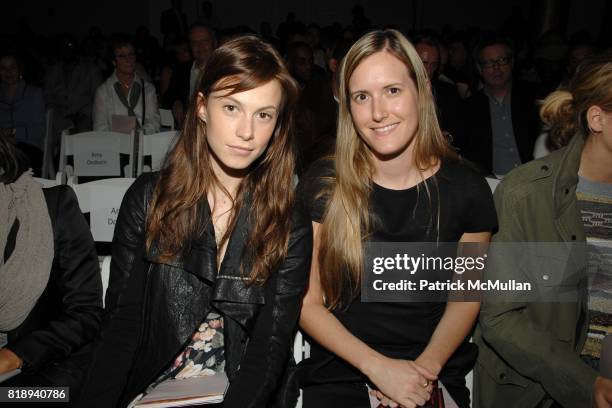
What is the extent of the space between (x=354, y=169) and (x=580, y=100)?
0.77 metres

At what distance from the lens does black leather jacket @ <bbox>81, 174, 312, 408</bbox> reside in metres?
1.44

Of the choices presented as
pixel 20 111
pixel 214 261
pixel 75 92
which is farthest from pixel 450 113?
pixel 75 92

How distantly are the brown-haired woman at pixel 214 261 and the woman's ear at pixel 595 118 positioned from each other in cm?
95

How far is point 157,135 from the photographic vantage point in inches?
152

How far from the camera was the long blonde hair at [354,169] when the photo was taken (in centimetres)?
157

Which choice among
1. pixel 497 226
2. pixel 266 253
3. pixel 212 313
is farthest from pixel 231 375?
pixel 497 226

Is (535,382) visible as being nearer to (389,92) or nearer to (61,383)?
(389,92)

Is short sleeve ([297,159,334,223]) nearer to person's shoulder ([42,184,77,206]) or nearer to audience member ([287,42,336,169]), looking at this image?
person's shoulder ([42,184,77,206])

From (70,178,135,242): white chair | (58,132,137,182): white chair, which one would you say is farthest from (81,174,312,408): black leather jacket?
(58,132,137,182): white chair

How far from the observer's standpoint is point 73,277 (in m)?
1.64

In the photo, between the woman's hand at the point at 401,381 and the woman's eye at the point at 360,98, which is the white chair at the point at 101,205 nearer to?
the woman's eye at the point at 360,98

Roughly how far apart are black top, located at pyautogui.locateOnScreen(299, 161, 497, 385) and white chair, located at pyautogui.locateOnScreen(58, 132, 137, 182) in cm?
248

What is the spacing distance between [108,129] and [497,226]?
4074mm

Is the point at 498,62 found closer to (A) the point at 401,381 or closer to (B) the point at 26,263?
(A) the point at 401,381
